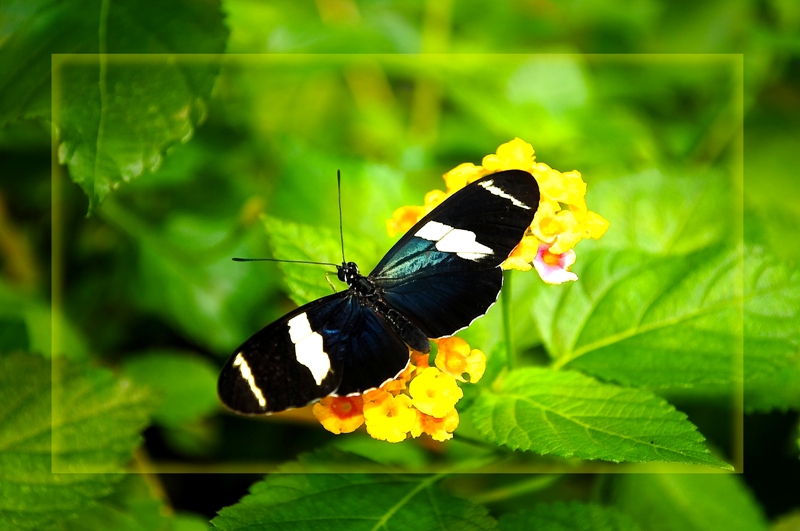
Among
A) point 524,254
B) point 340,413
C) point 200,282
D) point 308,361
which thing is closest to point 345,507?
point 340,413

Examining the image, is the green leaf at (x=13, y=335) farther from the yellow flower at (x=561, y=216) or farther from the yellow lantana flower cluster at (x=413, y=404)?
the yellow flower at (x=561, y=216)

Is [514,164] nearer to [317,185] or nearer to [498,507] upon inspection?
[317,185]

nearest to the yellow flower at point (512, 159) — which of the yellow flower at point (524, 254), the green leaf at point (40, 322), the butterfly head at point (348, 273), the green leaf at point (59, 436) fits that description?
the yellow flower at point (524, 254)

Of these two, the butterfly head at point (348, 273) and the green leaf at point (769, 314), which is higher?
the butterfly head at point (348, 273)

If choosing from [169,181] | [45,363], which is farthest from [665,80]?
[45,363]

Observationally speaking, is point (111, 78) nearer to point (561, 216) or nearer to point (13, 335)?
point (13, 335)
